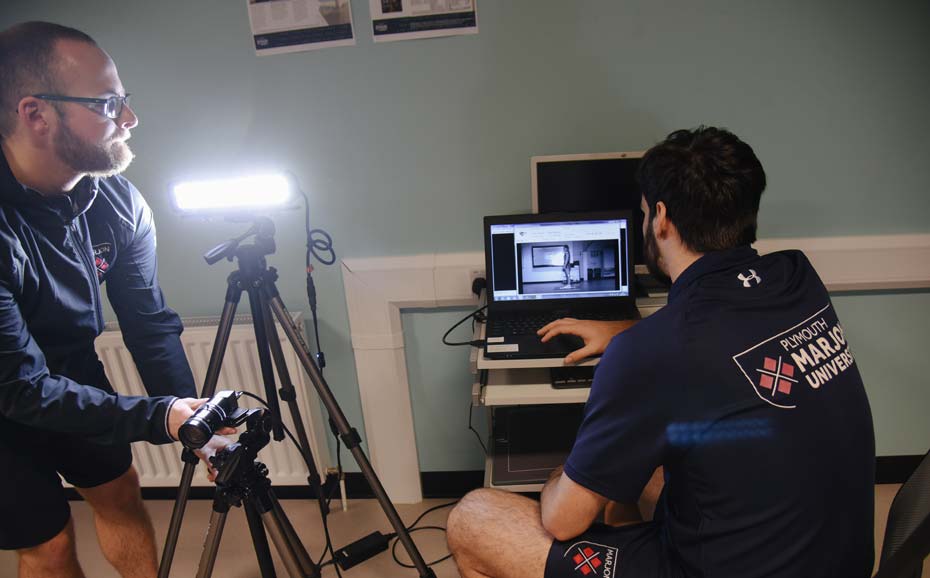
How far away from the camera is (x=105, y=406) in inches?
49.8

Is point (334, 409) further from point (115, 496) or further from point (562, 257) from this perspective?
point (562, 257)

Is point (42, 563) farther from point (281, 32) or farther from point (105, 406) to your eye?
point (281, 32)

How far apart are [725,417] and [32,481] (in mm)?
1553

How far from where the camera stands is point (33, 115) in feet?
3.92

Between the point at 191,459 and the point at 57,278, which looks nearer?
→ the point at 57,278

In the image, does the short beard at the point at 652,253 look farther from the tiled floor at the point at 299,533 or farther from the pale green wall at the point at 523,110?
the tiled floor at the point at 299,533

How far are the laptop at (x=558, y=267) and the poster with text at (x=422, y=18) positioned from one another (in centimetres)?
60

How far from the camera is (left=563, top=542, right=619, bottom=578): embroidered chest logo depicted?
1122 millimetres

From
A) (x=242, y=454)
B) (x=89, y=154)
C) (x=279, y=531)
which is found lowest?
(x=279, y=531)

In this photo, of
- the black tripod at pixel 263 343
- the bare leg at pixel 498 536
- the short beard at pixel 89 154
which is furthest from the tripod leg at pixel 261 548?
the short beard at pixel 89 154

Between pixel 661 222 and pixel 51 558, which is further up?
pixel 661 222

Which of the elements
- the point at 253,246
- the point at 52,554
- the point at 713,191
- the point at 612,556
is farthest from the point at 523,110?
the point at 52,554

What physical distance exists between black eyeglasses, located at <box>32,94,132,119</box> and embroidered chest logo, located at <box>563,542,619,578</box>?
142 cm

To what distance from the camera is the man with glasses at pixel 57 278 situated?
47.1 inches
